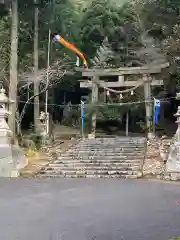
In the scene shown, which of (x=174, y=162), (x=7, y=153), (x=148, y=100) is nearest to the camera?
(x=174, y=162)

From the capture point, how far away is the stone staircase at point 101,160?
12.7 m

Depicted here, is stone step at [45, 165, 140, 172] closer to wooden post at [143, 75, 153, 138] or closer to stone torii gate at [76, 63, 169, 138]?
stone torii gate at [76, 63, 169, 138]

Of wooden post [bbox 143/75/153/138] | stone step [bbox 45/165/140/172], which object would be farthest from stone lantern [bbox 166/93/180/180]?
wooden post [bbox 143/75/153/138]

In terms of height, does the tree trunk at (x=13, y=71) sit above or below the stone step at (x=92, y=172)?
above

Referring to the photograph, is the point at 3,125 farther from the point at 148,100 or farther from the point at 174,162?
the point at 148,100

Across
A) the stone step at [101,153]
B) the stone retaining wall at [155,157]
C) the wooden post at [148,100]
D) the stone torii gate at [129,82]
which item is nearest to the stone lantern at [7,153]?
the stone step at [101,153]

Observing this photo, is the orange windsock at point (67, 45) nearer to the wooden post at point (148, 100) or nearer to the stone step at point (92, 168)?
the wooden post at point (148, 100)

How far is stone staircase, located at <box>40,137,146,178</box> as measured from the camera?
12.7m

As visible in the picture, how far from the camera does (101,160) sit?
1429cm

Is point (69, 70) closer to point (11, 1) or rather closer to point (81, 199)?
point (11, 1)

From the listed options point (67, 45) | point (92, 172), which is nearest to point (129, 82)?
point (67, 45)

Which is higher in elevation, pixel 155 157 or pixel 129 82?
pixel 129 82

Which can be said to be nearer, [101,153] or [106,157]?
[106,157]

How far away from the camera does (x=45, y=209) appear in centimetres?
724
